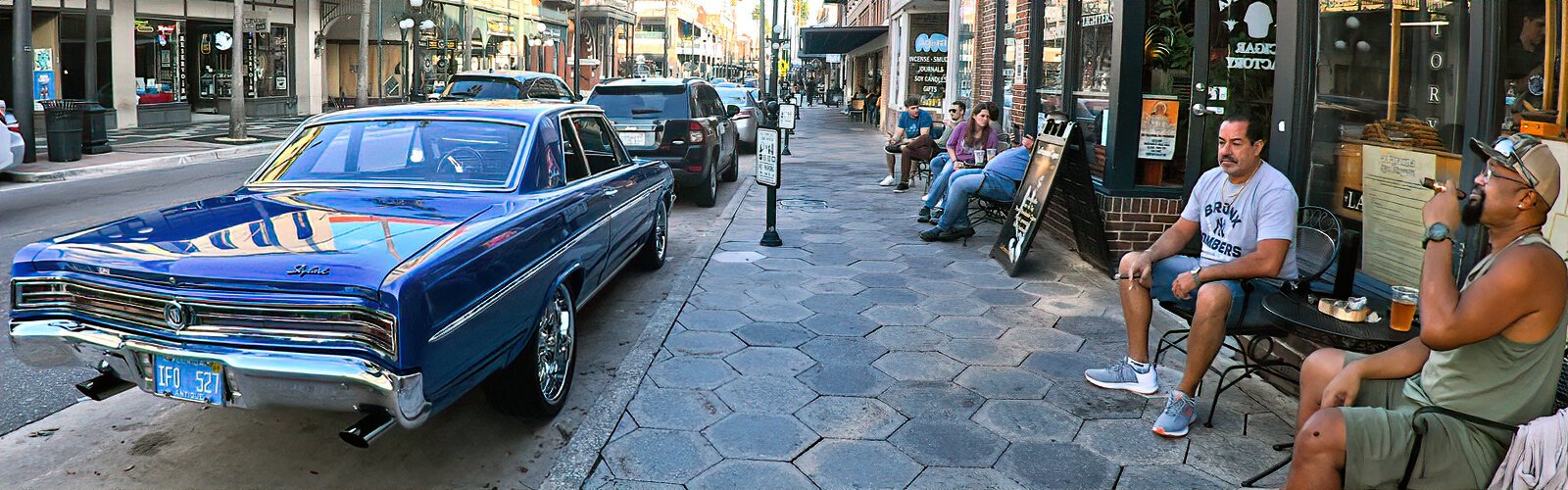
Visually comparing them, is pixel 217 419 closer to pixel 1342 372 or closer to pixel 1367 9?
pixel 1342 372

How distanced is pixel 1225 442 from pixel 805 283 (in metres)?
3.54

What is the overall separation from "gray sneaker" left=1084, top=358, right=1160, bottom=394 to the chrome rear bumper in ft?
9.80

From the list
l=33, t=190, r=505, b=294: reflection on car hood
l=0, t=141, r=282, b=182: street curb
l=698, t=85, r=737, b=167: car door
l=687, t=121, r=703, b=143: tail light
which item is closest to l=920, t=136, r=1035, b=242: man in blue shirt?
l=687, t=121, r=703, b=143: tail light

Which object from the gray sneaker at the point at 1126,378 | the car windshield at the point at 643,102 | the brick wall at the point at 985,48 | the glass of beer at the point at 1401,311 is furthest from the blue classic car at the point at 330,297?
the brick wall at the point at 985,48

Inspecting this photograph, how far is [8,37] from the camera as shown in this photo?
71.4 feet

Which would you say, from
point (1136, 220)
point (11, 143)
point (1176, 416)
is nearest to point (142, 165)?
point (11, 143)

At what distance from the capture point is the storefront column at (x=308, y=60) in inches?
1219

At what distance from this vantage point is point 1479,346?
9.55 ft

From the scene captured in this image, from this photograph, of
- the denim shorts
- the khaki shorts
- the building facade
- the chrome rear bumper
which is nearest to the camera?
the khaki shorts

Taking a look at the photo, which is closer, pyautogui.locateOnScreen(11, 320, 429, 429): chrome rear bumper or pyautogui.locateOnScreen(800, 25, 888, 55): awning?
pyautogui.locateOnScreen(11, 320, 429, 429): chrome rear bumper

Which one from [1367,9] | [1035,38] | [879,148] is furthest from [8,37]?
[1367,9]

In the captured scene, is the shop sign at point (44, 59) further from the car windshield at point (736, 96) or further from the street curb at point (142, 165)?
the car windshield at point (736, 96)

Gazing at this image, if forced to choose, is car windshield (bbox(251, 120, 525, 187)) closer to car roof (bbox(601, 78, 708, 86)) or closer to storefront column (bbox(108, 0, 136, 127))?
car roof (bbox(601, 78, 708, 86))

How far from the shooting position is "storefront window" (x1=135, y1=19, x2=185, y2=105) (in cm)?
2458
